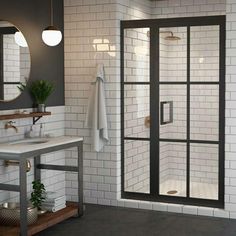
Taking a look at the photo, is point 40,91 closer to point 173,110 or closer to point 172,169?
point 173,110

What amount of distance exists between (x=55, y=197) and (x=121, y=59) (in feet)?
6.01

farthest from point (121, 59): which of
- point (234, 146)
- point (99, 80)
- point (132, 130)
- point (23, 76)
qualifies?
point (234, 146)

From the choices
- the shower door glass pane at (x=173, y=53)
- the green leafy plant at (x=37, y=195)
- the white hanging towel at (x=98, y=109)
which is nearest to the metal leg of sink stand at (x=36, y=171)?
the green leafy plant at (x=37, y=195)

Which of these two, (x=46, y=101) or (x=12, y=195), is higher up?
(x=46, y=101)

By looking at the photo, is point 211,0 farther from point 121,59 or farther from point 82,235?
point 82,235

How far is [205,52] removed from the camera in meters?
5.69

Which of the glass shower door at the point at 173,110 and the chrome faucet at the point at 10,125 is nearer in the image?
the chrome faucet at the point at 10,125

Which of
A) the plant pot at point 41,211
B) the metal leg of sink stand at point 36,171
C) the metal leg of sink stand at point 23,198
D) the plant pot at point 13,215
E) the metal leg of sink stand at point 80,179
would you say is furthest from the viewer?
the metal leg of sink stand at point 36,171

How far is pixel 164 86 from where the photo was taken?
19.6 ft

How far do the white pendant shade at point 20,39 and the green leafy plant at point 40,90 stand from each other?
0.44 meters

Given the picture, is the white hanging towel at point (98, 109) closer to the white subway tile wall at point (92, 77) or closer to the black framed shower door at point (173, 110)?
the white subway tile wall at point (92, 77)

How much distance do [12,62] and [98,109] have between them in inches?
47.9

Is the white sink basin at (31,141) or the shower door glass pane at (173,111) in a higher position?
the shower door glass pane at (173,111)

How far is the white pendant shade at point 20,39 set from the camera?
5.32 meters
